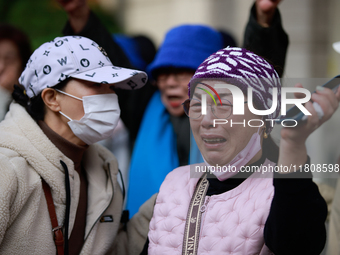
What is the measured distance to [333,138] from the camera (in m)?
2.53

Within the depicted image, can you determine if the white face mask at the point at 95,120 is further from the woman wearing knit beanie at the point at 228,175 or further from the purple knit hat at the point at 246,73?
the purple knit hat at the point at 246,73

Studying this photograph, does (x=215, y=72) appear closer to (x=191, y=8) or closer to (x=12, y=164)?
(x=12, y=164)

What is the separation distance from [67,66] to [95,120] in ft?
1.21

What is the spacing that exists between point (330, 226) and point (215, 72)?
1154mm

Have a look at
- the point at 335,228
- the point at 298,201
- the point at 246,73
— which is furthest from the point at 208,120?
the point at 335,228

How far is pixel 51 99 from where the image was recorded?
2443 mm

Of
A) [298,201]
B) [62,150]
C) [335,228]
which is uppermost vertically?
[298,201]

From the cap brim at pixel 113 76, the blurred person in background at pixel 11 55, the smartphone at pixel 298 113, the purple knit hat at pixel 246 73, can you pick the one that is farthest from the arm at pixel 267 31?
the blurred person in background at pixel 11 55

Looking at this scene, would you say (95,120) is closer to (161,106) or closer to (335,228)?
(161,106)

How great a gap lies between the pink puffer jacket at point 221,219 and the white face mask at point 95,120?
0.63m

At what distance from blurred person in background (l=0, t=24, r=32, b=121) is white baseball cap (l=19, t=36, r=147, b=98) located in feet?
3.43

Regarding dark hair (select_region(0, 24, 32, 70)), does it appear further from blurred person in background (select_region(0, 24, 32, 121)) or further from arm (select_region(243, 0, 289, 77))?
arm (select_region(243, 0, 289, 77))

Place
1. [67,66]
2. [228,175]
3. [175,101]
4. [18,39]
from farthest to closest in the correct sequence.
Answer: [18,39]
[175,101]
[67,66]
[228,175]

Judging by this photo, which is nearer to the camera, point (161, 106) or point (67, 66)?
point (67, 66)
